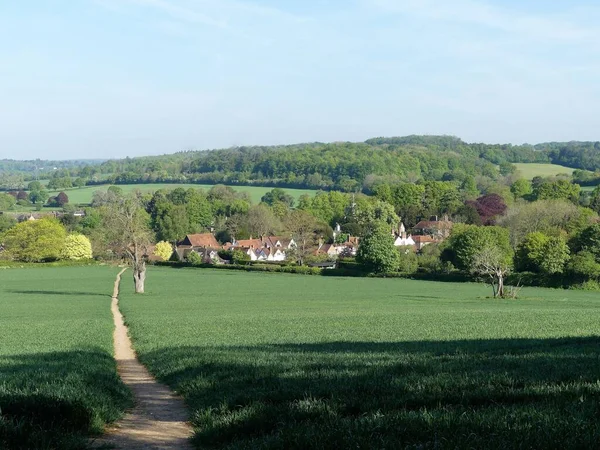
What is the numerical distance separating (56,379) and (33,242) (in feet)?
383

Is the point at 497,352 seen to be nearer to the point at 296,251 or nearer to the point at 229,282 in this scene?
the point at 229,282

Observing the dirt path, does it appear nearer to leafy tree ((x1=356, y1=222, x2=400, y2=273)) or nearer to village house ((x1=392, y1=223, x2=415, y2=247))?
leafy tree ((x1=356, y1=222, x2=400, y2=273))

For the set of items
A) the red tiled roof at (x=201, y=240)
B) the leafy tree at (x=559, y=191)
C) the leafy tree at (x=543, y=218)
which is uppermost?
the leafy tree at (x=559, y=191)

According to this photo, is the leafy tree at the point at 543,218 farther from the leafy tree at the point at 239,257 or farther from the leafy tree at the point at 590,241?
the leafy tree at the point at 239,257

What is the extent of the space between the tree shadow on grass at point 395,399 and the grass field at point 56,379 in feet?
4.95

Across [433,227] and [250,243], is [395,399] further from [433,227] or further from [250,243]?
[433,227]

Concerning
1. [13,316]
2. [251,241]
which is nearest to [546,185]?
[251,241]

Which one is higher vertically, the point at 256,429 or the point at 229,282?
the point at 256,429

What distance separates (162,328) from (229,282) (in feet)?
164

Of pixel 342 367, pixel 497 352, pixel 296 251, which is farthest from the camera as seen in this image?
pixel 296 251

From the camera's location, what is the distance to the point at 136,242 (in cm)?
5700

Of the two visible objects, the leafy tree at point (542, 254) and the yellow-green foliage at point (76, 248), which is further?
the yellow-green foliage at point (76, 248)

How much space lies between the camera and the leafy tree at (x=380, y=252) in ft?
311

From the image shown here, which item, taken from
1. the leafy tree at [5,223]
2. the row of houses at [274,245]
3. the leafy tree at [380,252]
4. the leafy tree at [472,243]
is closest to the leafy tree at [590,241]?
the leafy tree at [472,243]
